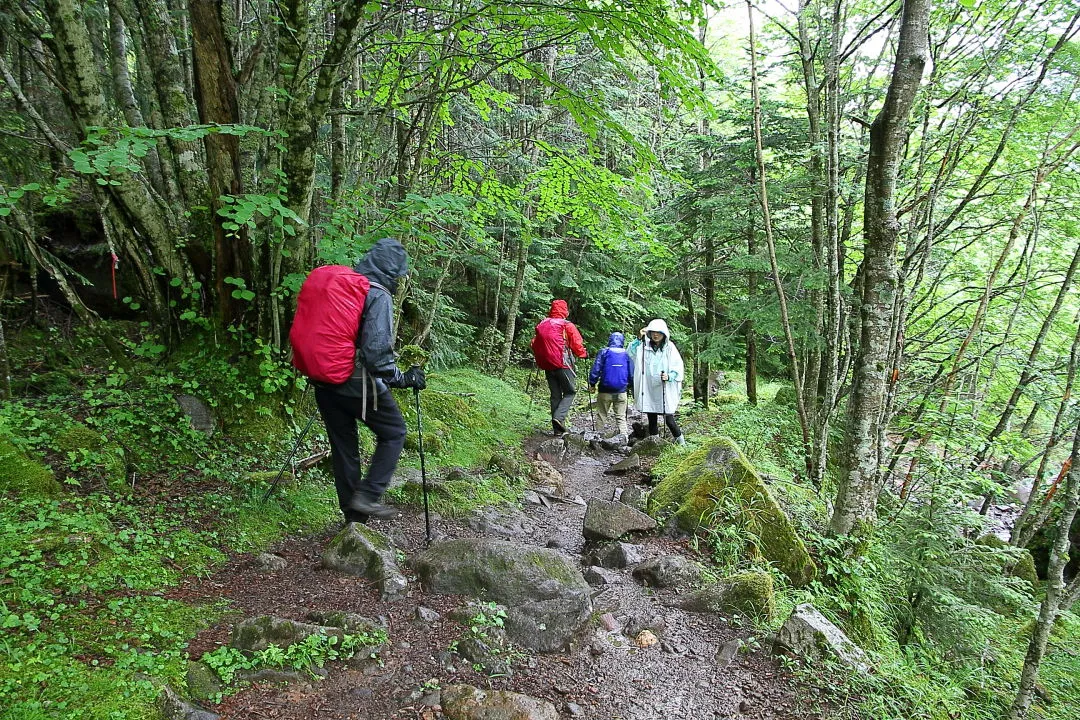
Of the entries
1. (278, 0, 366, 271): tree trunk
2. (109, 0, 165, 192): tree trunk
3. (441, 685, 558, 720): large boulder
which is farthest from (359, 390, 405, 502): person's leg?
(109, 0, 165, 192): tree trunk

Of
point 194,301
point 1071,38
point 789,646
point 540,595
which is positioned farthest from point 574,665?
point 1071,38

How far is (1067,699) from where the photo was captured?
690 cm

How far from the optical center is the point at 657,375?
9180 millimetres

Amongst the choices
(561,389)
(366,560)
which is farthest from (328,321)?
(561,389)

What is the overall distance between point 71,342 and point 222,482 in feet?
9.75

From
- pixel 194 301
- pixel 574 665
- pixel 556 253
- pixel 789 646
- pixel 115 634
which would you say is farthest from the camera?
pixel 556 253

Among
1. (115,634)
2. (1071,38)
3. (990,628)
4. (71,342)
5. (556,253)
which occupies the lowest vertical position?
(990,628)

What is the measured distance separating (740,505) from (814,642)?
1915 mm

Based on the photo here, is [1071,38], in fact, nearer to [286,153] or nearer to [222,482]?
[286,153]

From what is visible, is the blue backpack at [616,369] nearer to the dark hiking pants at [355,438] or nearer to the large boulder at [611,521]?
the large boulder at [611,521]

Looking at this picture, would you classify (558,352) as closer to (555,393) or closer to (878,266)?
(555,393)

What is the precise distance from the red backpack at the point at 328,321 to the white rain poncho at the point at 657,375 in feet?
19.6

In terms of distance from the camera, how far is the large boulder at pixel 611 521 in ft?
18.5

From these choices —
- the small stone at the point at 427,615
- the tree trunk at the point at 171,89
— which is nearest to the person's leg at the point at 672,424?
the small stone at the point at 427,615
